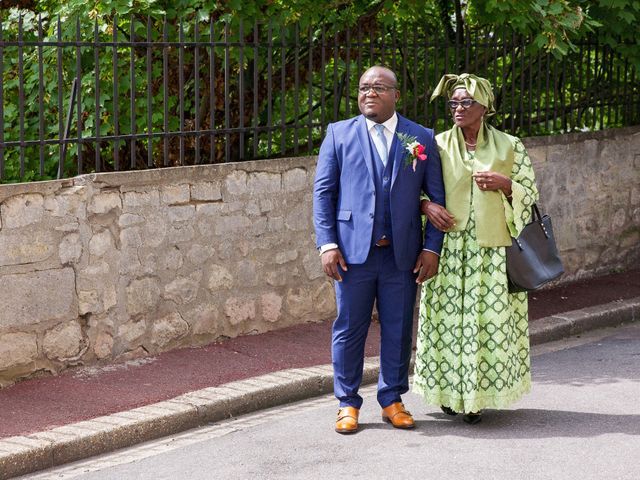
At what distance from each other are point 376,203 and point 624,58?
Result: 5.98m

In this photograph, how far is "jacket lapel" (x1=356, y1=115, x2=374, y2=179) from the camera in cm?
604

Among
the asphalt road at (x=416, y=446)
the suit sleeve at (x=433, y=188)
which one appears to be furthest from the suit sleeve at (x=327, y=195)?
the asphalt road at (x=416, y=446)

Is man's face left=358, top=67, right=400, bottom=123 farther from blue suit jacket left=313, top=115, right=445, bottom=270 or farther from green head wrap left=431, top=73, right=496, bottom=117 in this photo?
green head wrap left=431, top=73, right=496, bottom=117

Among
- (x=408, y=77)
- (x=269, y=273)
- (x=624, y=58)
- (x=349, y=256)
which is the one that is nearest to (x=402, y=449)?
(x=349, y=256)

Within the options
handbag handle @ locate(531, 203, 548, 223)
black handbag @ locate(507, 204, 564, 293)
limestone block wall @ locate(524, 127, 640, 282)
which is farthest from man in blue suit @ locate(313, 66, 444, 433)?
limestone block wall @ locate(524, 127, 640, 282)

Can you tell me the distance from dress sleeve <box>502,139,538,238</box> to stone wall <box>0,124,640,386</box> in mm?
2305

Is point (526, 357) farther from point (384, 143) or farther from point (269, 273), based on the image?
point (269, 273)

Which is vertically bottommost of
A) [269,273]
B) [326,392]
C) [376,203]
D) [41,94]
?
[326,392]

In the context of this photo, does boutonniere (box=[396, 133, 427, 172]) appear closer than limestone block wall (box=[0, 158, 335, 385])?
Yes

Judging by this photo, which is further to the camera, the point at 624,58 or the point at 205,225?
the point at 624,58

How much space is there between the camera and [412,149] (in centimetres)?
602

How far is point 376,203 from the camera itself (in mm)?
6027

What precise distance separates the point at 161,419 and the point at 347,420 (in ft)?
3.06

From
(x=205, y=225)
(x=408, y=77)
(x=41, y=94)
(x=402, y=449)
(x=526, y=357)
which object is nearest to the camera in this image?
(x=402, y=449)
